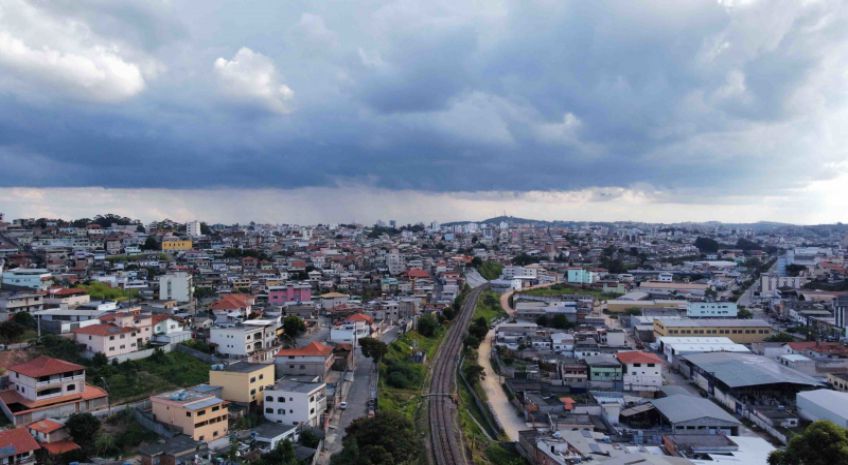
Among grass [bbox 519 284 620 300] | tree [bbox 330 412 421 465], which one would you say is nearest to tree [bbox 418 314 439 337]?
tree [bbox 330 412 421 465]

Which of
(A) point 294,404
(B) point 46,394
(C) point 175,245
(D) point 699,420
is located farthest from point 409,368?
(C) point 175,245

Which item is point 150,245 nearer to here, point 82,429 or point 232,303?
point 232,303

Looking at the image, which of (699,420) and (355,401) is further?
(355,401)

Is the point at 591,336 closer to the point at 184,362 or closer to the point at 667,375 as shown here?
the point at 667,375

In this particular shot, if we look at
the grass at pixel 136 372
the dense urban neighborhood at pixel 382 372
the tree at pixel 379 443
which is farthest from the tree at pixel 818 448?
the grass at pixel 136 372

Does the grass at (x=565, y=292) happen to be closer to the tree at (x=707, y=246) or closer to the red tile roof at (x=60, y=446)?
the red tile roof at (x=60, y=446)

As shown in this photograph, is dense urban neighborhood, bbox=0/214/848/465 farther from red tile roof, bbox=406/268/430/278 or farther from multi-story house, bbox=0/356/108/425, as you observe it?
red tile roof, bbox=406/268/430/278

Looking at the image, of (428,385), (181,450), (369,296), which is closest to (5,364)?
(181,450)

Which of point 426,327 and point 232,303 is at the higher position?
point 232,303
